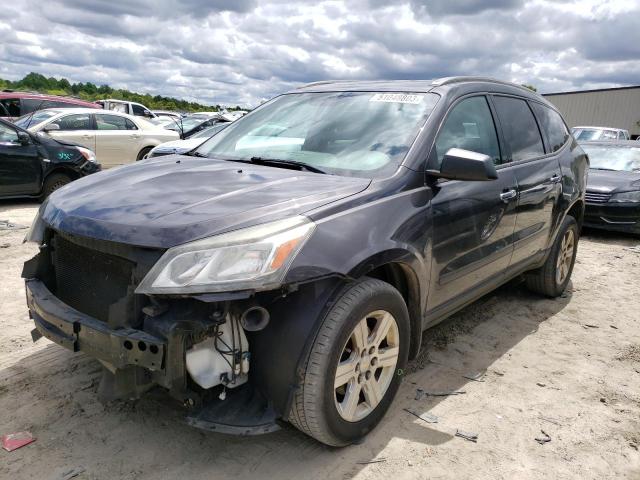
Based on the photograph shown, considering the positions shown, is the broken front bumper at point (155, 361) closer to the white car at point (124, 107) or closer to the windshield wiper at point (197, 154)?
the windshield wiper at point (197, 154)

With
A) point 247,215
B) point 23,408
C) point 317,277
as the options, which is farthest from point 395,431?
point 23,408

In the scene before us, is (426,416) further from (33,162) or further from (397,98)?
(33,162)

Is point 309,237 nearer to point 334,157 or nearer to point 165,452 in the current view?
point 334,157

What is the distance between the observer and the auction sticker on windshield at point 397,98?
3195 mm

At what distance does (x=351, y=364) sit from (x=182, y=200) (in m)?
1.06

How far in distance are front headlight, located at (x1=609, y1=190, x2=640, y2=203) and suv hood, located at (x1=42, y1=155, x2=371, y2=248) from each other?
6.84 m

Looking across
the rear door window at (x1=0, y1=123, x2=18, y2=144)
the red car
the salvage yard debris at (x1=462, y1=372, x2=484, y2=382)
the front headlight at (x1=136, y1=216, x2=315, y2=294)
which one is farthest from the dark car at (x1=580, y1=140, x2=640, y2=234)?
the red car

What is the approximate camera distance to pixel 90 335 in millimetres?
2232

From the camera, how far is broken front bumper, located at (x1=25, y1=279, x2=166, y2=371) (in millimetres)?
→ 2045

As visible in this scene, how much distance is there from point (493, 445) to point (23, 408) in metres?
2.39

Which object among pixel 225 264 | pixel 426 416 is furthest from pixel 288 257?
pixel 426 416

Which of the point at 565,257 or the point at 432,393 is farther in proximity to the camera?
the point at 565,257

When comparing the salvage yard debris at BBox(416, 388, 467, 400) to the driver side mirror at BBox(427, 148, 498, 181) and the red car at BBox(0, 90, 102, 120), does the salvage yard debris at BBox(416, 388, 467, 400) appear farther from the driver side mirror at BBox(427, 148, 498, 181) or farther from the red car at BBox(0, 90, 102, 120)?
the red car at BBox(0, 90, 102, 120)

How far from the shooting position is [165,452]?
8.16 ft
